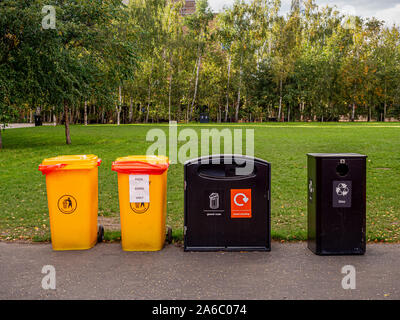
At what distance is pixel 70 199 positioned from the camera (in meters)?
4.87

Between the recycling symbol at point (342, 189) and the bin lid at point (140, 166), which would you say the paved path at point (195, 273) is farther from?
the bin lid at point (140, 166)

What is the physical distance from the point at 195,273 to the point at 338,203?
1706 millimetres

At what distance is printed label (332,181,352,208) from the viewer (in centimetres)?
462

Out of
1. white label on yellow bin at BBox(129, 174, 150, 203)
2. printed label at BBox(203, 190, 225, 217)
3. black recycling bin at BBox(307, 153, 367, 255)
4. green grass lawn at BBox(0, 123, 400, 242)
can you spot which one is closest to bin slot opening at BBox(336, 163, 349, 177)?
black recycling bin at BBox(307, 153, 367, 255)

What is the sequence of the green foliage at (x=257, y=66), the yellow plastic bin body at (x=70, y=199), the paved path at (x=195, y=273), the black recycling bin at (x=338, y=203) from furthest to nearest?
the green foliage at (x=257, y=66) < the yellow plastic bin body at (x=70, y=199) < the black recycling bin at (x=338, y=203) < the paved path at (x=195, y=273)

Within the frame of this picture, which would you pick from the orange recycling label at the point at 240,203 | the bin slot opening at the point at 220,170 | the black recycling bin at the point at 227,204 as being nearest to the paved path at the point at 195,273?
the black recycling bin at the point at 227,204

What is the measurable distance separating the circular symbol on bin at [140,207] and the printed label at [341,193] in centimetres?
203

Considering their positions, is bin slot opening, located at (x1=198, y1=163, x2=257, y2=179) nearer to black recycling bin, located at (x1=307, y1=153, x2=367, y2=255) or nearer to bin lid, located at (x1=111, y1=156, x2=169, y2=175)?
bin lid, located at (x1=111, y1=156, x2=169, y2=175)

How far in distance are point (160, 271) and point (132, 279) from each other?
12.5 inches

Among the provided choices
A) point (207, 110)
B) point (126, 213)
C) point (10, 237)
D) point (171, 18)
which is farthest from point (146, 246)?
point (207, 110)

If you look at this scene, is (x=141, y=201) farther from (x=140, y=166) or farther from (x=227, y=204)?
(x=227, y=204)

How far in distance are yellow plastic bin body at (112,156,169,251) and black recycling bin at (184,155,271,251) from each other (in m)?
0.31

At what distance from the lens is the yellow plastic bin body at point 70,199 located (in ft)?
15.9

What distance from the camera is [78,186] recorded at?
4.85m
